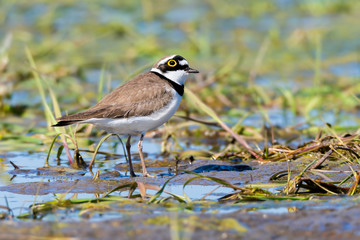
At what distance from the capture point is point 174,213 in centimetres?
492

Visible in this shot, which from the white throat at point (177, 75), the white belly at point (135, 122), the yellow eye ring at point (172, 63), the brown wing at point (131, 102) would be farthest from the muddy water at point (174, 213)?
the yellow eye ring at point (172, 63)

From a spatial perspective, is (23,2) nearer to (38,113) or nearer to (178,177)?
(38,113)

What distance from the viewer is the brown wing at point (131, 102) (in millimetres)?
6559

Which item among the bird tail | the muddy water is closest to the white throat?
the muddy water

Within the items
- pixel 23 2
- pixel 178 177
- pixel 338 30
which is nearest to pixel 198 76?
pixel 178 177

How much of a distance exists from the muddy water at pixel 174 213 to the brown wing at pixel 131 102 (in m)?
0.64

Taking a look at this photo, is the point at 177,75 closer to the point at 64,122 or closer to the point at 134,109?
the point at 134,109

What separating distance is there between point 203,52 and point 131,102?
7238 millimetres

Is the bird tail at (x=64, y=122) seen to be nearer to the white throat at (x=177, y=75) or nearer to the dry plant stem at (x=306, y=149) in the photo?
the white throat at (x=177, y=75)

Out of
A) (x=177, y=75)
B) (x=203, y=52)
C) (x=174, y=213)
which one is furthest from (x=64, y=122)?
(x=203, y=52)

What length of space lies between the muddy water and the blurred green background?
2.70 metres

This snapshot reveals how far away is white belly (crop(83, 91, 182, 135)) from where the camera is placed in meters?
6.62

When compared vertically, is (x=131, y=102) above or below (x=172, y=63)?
below

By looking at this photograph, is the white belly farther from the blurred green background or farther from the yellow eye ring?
the blurred green background
